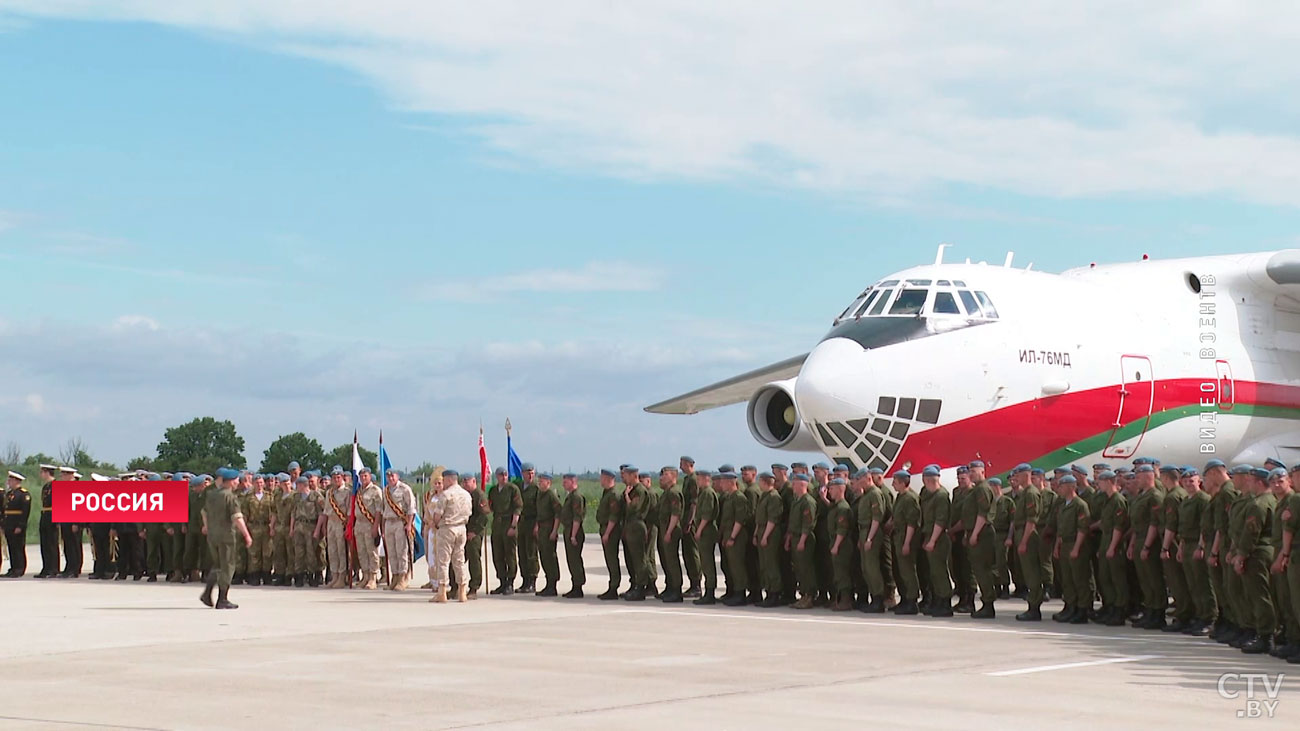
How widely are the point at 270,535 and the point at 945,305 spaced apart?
29.7 ft

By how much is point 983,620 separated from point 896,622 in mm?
936

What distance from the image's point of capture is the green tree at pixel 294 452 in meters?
54.1

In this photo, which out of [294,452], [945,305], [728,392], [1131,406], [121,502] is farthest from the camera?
[294,452]

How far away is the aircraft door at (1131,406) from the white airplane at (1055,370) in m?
0.02

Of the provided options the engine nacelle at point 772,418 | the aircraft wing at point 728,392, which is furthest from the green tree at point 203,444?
the engine nacelle at point 772,418

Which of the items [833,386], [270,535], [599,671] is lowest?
[599,671]

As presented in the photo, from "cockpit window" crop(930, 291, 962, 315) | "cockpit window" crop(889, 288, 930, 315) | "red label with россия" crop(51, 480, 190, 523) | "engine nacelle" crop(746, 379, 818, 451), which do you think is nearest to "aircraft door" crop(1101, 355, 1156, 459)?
"cockpit window" crop(930, 291, 962, 315)

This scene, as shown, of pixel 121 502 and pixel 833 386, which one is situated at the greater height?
pixel 833 386

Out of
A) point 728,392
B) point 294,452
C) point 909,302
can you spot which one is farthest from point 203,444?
point 909,302

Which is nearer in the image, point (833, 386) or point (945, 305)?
point (833, 386)

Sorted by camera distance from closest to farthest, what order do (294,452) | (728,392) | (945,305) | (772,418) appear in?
(945,305) < (772,418) < (728,392) < (294,452)

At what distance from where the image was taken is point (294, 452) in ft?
181

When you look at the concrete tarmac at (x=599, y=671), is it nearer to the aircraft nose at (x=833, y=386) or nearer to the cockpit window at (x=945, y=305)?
the aircraft nose at (x=833, y=386)

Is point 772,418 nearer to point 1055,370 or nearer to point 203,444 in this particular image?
point 1055,370
